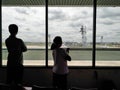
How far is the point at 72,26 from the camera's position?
13.7 feet

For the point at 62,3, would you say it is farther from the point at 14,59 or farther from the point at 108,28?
the point at 14,59

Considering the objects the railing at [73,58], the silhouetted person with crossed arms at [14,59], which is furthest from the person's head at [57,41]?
the railing at [73,58]

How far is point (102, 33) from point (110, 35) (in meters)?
0.18

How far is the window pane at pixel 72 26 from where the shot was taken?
3.99 metres

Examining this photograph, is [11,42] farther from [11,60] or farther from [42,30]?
[42,30]

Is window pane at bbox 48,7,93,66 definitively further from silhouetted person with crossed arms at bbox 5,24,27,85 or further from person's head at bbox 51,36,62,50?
silhouetted person with crossed arms at bbox 5,24,27,85

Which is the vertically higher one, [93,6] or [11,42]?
[93,6]

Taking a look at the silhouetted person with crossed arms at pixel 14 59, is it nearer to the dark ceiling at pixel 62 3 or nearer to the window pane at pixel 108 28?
the dark ceiling at pixel 62 3

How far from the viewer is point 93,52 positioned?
13.0 feet

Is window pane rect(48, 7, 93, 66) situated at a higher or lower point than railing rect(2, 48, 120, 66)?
higher

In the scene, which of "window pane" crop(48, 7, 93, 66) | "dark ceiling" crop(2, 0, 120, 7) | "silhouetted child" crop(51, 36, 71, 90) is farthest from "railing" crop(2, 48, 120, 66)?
"dark ceiling" crop(2, 0, 120, 7)

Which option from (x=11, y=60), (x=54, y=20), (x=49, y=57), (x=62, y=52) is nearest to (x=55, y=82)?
(x=62, y=52)

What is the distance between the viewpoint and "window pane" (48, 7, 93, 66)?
3.99 metres

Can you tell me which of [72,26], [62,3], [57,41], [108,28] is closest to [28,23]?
[62,3]
